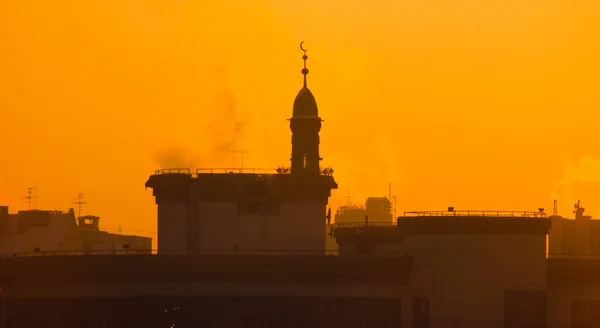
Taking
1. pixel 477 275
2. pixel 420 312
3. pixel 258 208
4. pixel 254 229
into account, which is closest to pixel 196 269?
pixel 254 229

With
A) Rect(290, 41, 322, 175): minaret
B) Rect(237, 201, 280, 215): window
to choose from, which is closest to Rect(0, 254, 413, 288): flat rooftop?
Rect(237, 201, 280, 215): window

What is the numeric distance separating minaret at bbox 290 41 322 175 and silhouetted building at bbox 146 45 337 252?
3.21m

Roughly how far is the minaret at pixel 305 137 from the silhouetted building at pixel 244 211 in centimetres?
321

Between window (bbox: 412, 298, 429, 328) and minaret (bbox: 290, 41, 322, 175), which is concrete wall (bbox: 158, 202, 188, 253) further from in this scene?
window (bbox: 412, 298, 429, 328)

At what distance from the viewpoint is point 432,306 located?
158000mm

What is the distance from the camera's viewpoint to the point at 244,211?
169000 millimetres

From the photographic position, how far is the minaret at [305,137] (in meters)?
175

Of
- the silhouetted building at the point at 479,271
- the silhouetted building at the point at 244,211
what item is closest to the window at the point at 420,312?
the silhouetted building at the point at 479,271

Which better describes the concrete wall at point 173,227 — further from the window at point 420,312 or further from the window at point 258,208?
the window at point 420,312

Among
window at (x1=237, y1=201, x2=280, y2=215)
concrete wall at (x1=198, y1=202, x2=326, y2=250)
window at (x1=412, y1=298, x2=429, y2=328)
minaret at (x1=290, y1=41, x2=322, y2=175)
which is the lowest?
window at (x1=412, y1=298, x2=429, y2=328)

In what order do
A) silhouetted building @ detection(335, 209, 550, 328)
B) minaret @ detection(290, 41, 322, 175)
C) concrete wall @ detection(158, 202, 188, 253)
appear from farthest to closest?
minaret @ detection(290, 41, 322, 175) < concrete wall @ detection(158, 202, 188, 253) < silhouetted building @ detection(335, 209, 550, 328)

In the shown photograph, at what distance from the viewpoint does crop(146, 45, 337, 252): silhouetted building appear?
168250mm

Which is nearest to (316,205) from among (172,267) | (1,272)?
(172,267)

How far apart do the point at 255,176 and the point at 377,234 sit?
39.8ft
